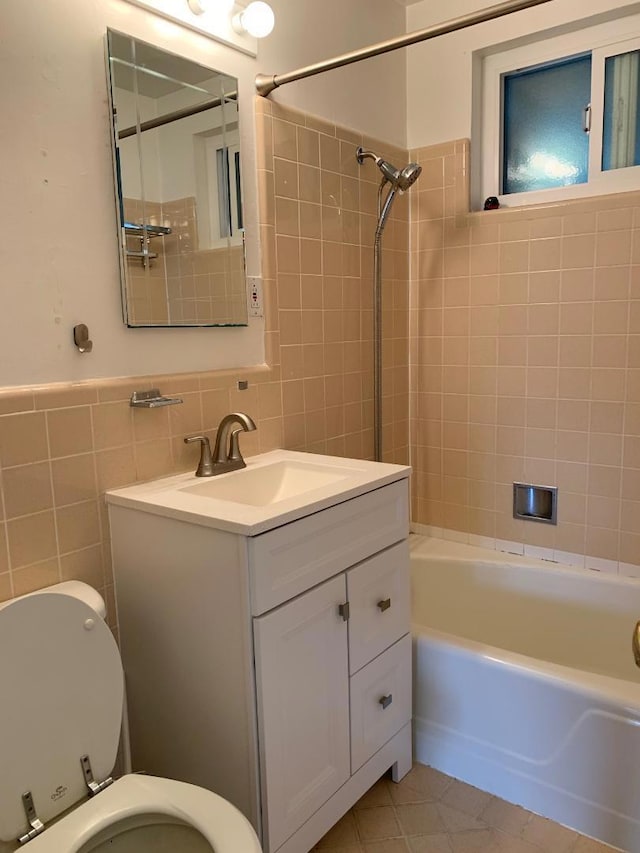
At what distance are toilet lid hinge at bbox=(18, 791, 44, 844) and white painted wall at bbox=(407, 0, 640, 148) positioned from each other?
2404 mm

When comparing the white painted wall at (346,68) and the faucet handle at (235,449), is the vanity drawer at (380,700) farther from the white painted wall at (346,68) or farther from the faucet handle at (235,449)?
the white painted wall at (346,68)

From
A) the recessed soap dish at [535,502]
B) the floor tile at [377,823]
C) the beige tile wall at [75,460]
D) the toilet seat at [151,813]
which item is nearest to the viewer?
the toilet seat at [151,813]

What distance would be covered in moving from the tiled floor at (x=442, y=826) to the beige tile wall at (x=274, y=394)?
2.89 ft

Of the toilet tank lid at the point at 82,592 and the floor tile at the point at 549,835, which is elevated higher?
the toilet tank lid at the point at 82,592

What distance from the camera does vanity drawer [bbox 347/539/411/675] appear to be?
1.56 m

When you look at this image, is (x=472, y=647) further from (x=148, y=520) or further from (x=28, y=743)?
(x=28, y=743)

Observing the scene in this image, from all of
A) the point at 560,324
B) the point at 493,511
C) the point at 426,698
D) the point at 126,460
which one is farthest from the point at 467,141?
the point at 426,698

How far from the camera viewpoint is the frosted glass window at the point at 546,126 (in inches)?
88.8

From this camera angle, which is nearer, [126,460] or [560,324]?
[126,460]

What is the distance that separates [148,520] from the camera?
1446 mm

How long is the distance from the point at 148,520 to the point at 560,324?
5.18ft

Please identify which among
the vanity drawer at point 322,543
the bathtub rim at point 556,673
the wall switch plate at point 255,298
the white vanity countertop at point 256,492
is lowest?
the bathtub rim at point 556,673

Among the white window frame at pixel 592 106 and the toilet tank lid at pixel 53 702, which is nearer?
the toilet tank lid at pixel 53 702

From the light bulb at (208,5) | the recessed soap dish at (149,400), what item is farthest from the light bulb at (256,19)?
the recessed soap dish at (149,400)
